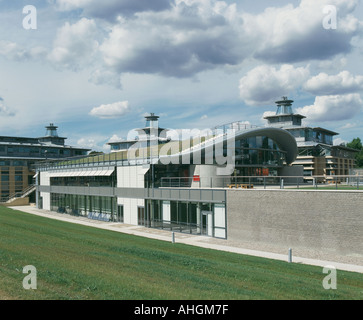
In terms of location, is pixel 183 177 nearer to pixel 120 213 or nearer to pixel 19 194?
pixel 120 213

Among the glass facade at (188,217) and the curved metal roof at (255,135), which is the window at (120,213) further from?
the curved metal roof at (255,135)

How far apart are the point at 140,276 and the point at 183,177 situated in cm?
2101

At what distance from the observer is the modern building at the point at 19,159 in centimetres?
7069

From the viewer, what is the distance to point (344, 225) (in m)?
20.7

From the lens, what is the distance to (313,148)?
221 feet

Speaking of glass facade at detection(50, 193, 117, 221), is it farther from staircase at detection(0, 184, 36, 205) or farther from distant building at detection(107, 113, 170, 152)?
distant building at detection(107, 113, 170, 152)

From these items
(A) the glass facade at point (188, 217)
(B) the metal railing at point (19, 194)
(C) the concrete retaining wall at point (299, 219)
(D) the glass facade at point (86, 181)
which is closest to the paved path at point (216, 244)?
(A) the glass facade at point (188, 217)

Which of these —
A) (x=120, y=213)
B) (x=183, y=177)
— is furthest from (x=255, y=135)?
(x=120, y=213)

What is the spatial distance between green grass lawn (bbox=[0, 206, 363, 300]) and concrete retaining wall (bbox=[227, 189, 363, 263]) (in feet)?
13.7

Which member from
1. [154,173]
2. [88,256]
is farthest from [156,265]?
[154,173]

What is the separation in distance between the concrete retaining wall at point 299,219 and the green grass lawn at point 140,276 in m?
4.18

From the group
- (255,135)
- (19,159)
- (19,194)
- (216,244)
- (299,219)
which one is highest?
(255,135)

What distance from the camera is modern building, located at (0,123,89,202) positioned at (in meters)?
70.7

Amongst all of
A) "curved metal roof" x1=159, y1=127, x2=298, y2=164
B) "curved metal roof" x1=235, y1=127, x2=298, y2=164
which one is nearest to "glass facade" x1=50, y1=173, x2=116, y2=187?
"curved metal roof" x1=159, y1=127, x2=298, y2=164
